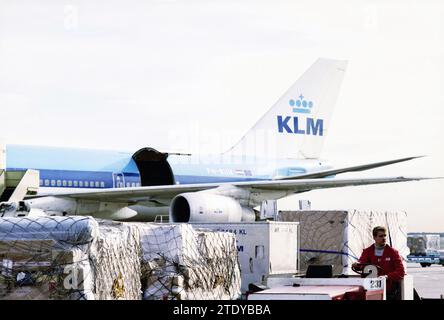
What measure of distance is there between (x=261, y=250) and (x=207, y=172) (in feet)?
60.6

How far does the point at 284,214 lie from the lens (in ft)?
49.2

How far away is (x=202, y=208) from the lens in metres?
22.5

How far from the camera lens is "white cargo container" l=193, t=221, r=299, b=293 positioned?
12.1 m

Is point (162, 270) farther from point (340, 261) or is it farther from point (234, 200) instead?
point (234, 200)

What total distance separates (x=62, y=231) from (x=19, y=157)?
17.4 meters

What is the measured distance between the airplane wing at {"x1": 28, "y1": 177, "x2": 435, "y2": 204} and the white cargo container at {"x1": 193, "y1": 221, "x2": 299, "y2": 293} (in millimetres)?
12760

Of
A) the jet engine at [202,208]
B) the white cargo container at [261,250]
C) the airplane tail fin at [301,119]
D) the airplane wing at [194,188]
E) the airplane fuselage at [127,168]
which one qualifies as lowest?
the white cargo container at [261,250]

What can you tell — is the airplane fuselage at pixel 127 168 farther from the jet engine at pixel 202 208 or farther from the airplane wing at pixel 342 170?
the jet engine at pixel 202 208

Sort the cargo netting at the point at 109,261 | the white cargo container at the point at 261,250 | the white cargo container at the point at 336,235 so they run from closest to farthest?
1. the cargo netting at the point at 109,261
2. the white cargo container at the point at 261,250
3. the white cargo container at the point at 336,235

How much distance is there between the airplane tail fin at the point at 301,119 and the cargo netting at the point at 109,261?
926 inches

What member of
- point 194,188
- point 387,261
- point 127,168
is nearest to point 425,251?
point 127,168

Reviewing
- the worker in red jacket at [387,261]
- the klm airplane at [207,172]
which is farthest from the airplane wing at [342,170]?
the worker in red jacket at [387,261]

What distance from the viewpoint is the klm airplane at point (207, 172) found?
985 inches
